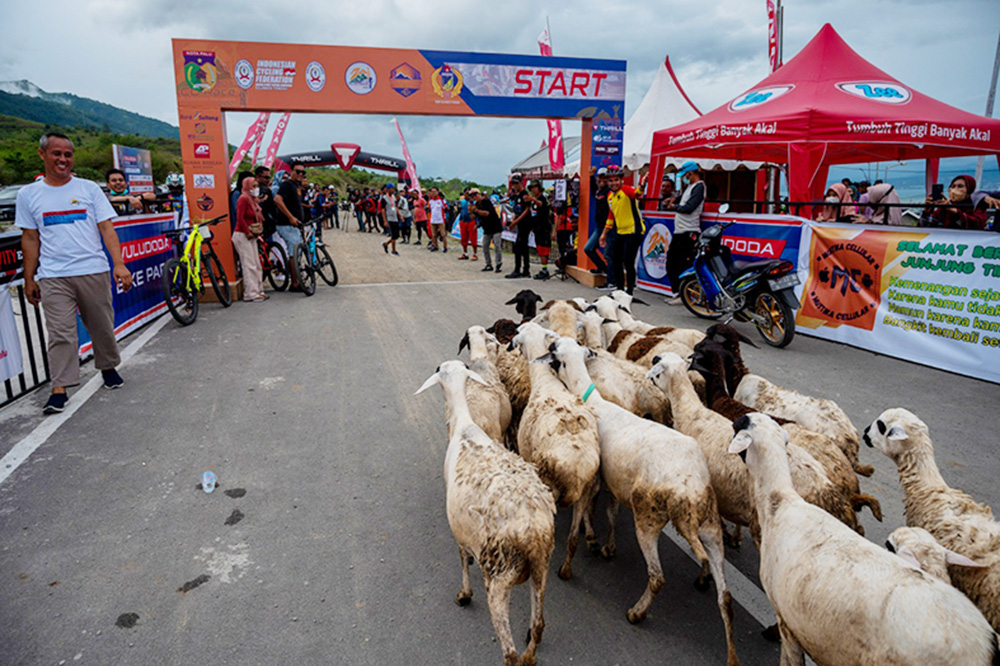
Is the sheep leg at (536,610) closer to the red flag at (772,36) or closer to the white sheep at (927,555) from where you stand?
the white sheep at (927,555)

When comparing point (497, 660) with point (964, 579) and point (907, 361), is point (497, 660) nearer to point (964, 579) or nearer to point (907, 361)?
point (964, 579)

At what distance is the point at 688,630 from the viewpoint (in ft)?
8.63

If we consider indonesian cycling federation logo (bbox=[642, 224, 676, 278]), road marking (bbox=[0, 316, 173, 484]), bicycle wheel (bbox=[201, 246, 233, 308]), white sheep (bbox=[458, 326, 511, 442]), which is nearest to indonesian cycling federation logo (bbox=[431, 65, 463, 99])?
indonesian cycling federation logo (bbox=[642, 224, 676, 278])

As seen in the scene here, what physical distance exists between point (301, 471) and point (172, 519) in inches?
33.3

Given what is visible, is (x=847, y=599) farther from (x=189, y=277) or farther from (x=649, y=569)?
(x=189, y=277)

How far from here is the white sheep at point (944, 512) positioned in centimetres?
212

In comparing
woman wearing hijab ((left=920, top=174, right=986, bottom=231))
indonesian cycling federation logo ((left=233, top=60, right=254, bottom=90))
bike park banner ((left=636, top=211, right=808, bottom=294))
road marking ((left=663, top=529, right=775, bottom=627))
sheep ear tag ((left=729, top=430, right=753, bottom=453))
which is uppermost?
indonesian cycling federation logo ((left=233, top=60, right=254, bottom=90))

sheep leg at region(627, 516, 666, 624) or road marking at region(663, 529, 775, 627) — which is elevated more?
sheep leg at region(627, 516, 666, 624)

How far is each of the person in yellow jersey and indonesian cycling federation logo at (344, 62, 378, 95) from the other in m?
4.81

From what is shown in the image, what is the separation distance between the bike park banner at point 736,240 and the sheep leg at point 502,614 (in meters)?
7.19

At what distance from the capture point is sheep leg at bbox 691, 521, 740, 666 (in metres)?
2.43

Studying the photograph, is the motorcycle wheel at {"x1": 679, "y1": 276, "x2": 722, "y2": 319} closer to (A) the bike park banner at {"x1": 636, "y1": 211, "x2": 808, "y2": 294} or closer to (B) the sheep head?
(A) the bike park banner at {"x1": 636, "y1": 211, "x2": 808, "y2": 294}

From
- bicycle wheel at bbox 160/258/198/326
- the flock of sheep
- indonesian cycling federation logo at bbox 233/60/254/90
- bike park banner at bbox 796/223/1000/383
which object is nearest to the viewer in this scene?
the flock of sheep

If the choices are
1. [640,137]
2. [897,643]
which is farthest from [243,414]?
[640,137]
